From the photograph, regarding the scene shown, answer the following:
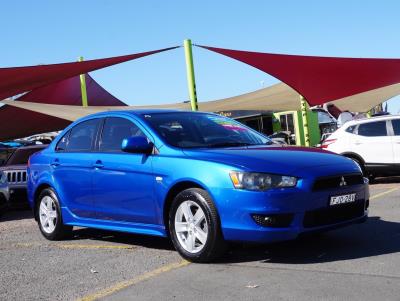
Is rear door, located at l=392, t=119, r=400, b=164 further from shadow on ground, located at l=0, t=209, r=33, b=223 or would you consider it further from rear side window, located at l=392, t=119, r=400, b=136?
shadow on ground, located at l=0, t=209, r=33, b=223

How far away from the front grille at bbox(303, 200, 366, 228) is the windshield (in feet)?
4.31

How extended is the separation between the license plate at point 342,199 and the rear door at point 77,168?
2.85 meters

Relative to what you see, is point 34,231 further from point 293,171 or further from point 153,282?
point 293,171

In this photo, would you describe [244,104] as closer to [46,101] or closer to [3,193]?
[46,101]

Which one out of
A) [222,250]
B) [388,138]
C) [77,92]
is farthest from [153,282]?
[77,92]

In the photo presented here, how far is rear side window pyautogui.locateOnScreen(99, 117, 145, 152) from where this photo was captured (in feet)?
21.6

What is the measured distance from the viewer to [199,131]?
645 cm

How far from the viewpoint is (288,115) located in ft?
116

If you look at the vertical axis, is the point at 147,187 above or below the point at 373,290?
above

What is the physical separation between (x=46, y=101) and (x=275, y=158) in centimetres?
2400

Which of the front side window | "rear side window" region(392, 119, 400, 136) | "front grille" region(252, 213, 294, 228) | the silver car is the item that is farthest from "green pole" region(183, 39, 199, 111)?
"front grille" region(252, 213, 294, 228)

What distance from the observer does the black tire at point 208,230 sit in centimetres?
539

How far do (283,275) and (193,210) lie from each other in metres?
1.17

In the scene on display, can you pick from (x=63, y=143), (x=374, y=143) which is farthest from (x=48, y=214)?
(x=374, y=143)
